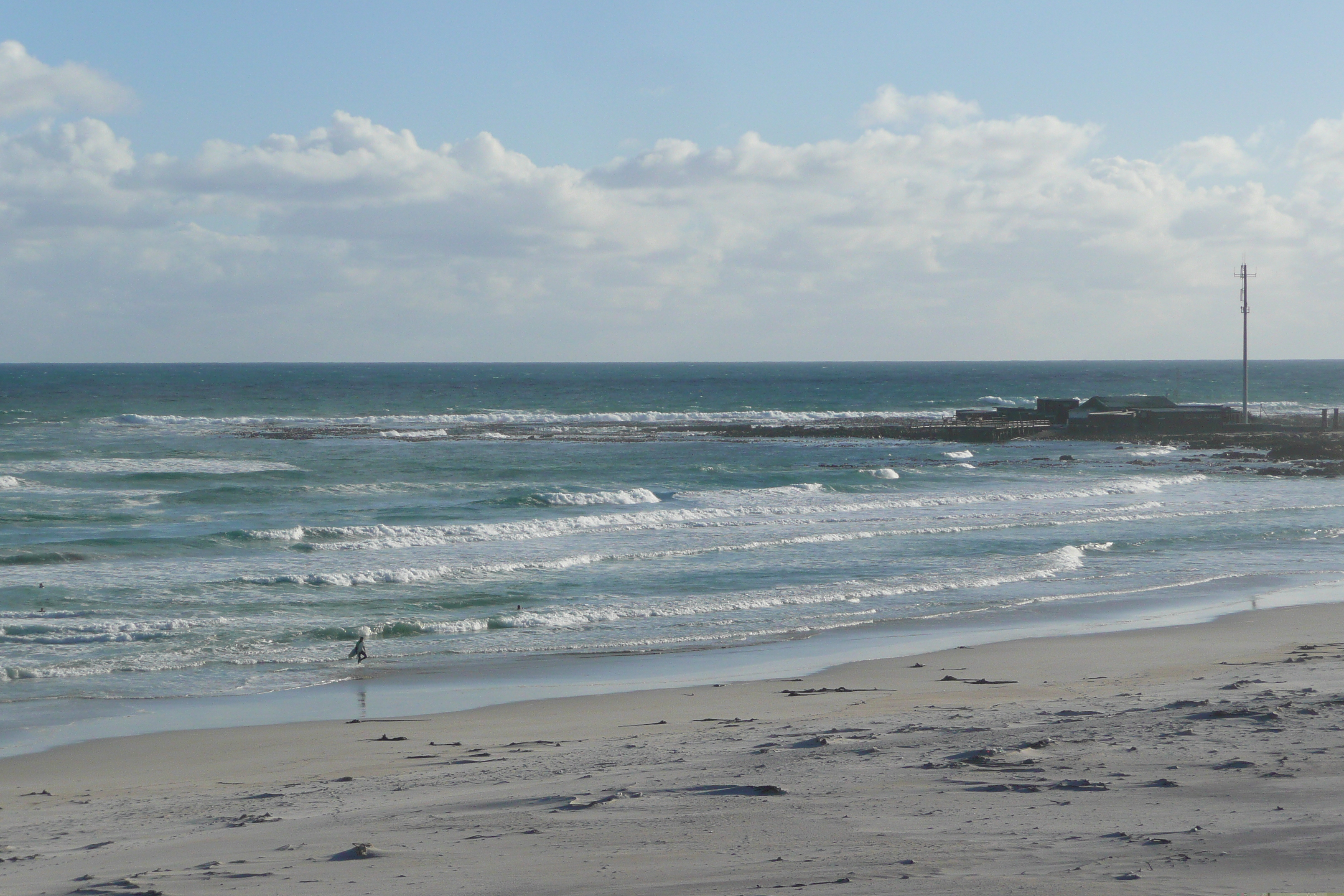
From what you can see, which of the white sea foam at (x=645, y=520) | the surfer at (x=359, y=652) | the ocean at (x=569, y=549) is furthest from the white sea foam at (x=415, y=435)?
the surfer at (x=359, y=652)

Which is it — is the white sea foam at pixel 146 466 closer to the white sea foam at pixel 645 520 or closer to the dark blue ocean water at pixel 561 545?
the dark blue ocean water at pixel 561 545

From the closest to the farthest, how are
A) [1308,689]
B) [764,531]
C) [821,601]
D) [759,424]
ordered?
1. [1308,689]
2. [821,601]
3. [764,531]
4. [759,424]

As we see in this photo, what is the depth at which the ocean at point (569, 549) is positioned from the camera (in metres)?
16.1

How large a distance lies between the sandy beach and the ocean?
346cm

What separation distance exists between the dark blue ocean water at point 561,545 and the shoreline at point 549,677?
406 mm

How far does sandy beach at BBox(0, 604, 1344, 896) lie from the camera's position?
599 centimetres

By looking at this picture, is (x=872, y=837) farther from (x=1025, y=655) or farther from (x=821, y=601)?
(x=821, y=601)

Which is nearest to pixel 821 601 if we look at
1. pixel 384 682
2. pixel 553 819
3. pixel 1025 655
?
pixel 1025 655

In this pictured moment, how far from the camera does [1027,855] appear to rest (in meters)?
6.04

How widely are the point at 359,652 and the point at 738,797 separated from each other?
8.56 metres

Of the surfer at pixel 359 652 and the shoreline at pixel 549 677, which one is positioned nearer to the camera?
the shoreline at pixel 549 677

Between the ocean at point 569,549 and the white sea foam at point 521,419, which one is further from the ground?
the white sea foam at point 521,419

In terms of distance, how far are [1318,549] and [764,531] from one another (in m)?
12.3

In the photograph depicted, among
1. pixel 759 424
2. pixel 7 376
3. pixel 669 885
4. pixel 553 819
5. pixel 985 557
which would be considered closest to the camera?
pixel 669 885
